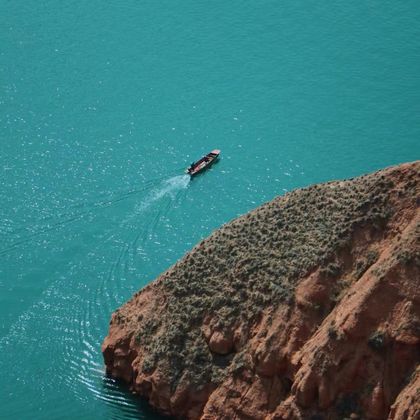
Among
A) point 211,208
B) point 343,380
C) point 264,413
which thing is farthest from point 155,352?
point 211,208

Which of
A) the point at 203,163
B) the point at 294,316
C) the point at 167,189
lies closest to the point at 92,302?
the point at 167,189

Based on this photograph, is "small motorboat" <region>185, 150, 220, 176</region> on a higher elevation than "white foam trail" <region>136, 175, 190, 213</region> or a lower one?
higher

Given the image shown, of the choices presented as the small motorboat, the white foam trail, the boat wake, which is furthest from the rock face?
the small motorboat

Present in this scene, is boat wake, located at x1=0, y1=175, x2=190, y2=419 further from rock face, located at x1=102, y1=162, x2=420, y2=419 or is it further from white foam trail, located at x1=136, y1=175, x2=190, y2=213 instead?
rock face, located at x1=102, y1=162, x2=420, y2=419

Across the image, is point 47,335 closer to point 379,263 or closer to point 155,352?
point 155,352

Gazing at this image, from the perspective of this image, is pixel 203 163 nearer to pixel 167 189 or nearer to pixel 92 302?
pixel 167 189

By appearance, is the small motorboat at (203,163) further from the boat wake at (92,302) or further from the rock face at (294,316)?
the rock face at (294,316)
